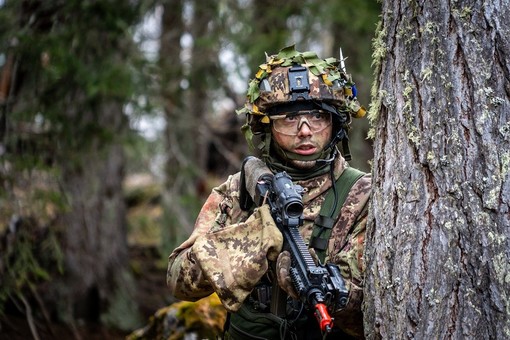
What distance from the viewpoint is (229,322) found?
4227 millimetres

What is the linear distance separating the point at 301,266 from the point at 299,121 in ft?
3.58

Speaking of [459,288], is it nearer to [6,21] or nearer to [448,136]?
[448,136]

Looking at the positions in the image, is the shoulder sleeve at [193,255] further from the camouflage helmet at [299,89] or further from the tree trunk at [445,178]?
the tree trunk at [445,178]

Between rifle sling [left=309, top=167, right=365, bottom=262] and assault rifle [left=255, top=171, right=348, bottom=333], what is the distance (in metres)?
0.34

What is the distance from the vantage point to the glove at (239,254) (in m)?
3.43

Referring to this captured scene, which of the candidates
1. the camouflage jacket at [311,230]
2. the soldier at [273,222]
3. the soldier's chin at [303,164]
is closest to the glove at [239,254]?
the soldier at [273,222]

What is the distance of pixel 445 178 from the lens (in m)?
2.86

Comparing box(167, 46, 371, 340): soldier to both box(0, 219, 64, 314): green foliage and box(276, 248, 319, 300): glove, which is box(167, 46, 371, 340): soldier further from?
box(0, 219, 64, 314): green foliage

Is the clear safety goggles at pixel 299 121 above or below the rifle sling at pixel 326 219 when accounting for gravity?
above

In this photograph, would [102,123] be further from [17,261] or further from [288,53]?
[288,53]

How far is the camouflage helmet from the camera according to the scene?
3.96 metres

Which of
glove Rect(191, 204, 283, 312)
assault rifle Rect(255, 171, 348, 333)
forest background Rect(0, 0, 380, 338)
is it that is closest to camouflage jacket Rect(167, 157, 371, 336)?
glove Rect(191, 204, 283, 312)

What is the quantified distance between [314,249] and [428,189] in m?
0.97

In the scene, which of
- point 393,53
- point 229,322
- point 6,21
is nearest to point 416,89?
point 393,53
